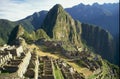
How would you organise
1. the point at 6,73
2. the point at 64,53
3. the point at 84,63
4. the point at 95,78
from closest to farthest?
the point at 6,73, the point at 95,78, the point at 84,63, the point at 64,53

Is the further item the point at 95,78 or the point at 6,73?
the point at 95,78

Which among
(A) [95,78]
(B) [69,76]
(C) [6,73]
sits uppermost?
(C) [6,73]

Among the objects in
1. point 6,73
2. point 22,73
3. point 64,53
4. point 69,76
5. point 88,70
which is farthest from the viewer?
point 64,53

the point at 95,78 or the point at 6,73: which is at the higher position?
the point at 6,73

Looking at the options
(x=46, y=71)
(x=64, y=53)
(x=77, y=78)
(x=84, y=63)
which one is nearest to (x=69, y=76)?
(x=77, y=78)

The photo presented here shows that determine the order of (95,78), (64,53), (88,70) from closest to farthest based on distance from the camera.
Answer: (95,78) < (88,70) < (64,53)

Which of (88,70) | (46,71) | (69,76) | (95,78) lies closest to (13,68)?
(46,71)

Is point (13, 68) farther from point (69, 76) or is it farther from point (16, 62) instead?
point (69, 76)

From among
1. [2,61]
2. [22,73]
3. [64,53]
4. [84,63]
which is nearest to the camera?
[22,73]

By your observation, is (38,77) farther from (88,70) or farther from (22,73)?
(88,70)
